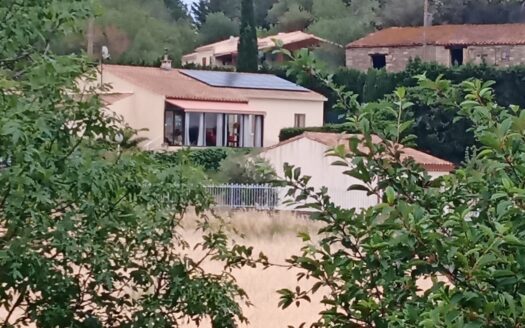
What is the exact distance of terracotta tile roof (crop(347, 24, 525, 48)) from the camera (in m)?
50.0

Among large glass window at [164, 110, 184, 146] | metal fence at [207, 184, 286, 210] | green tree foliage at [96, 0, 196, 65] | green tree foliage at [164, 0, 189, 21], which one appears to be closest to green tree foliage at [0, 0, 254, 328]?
metal fence at [207, 184, 286, 210]

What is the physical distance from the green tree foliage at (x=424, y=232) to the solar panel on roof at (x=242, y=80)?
41846 mm

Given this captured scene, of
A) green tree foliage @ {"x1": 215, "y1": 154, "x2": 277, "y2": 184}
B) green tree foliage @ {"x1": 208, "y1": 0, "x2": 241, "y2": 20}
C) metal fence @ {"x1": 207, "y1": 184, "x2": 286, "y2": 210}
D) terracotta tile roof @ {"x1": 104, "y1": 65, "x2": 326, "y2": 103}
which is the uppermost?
green tree foliage @ {"x1": 208, "y1": 0, "x2": 241, "y2": 20}

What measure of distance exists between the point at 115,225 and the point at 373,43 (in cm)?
4955

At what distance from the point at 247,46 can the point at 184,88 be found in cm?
847

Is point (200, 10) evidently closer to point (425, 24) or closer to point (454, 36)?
point (425, 24)

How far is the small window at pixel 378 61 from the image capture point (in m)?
54.0

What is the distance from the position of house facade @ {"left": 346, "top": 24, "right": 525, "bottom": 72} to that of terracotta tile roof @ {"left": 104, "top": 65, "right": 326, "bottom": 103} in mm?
7044

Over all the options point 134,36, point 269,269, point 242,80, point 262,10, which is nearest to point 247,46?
point 242,80

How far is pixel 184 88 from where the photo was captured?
44.2 meters

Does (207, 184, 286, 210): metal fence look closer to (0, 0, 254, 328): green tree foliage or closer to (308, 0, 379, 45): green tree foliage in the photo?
(0, 0, 254, 328): green tree foliage

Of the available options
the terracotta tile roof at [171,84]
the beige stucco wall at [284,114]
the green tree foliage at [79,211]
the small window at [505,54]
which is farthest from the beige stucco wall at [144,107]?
the green tree foliage at [79,211]

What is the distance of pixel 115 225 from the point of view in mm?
4926

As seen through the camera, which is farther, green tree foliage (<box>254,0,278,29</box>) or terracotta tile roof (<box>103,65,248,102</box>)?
green tree foliage (<box>254,0,278,29</box>)
